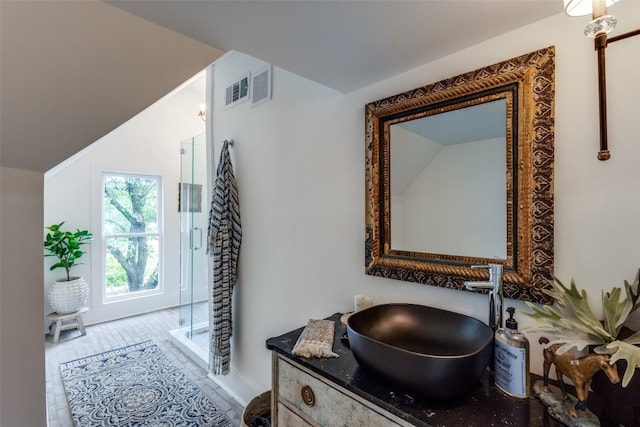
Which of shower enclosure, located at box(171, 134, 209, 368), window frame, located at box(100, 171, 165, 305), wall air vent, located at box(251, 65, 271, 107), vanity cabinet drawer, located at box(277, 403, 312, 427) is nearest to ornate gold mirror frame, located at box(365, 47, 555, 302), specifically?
vanity cabinet drawer, located at box(277, 403, 312, 427)

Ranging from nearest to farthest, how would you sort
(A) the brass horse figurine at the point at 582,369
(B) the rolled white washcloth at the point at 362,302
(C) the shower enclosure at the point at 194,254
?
(A) the brass horse figurine at the point at 582,369 → (B) the rolled white washcloth at the point at 362,302 → (C) the shower enclosure at the point at 194,254

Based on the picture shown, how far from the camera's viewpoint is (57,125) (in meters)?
1.27

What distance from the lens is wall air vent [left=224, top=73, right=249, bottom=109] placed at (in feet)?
7.38

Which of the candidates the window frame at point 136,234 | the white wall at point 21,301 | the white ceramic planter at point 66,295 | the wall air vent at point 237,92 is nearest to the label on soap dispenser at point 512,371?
the wall air vent at point 237,92

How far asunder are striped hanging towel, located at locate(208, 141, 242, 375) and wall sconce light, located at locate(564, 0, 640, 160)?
2025 millimetres

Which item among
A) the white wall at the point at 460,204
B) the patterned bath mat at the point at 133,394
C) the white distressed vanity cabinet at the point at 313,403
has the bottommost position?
the patterned bath mat at the point at 133,394

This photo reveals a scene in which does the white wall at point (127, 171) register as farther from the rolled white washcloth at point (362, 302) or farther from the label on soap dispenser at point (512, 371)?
the label on soap dispenser at point (512, 371)

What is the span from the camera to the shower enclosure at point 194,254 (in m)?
3.01

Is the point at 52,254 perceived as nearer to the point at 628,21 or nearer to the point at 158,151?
the point at 158,151

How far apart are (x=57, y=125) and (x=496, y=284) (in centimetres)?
186

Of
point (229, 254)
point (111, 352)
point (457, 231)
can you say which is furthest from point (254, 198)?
point (111, 352)

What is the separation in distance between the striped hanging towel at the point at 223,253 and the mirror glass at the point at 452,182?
4.37ft

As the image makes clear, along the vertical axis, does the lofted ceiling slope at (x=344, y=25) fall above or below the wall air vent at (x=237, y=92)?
below

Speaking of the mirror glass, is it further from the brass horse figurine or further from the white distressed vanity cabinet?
the white distressed vanity cabinet
